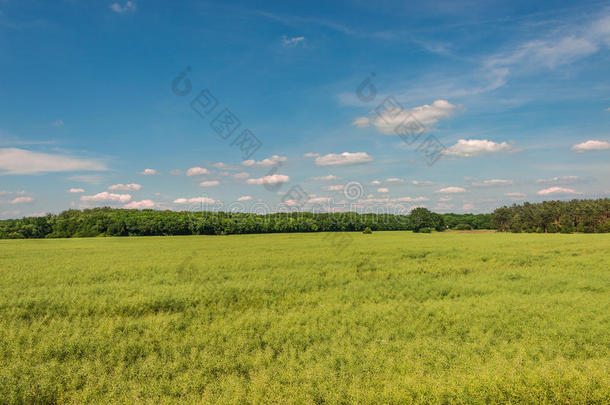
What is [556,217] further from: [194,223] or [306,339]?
[306,339]

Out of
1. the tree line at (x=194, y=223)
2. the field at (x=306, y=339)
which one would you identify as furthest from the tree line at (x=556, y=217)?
the field at (x=306, y=339)

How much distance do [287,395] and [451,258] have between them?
87.9ft

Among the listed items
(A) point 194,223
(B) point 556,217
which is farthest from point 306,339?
(B) point 556,217

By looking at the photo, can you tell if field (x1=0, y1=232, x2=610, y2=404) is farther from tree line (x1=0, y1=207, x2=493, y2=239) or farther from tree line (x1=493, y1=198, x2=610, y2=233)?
tree line (x1=493, y1=198, x2=610, y2=233)

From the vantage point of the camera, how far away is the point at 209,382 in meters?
8.43

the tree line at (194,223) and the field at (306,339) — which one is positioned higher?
the tree line at (194,223)

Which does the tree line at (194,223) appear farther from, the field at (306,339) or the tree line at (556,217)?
the field at (306,339)

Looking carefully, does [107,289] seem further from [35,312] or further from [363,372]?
[363,372]

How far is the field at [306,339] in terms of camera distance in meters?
7.68

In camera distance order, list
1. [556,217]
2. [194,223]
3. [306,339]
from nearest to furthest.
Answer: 1. [306,339]
2. [194,223]
3. [556,217]

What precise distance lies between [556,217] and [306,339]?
114094mm

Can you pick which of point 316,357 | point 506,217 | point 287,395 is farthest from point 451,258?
point 506,217

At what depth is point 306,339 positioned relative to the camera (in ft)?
35.9

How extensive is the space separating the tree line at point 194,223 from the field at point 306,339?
217 feet
